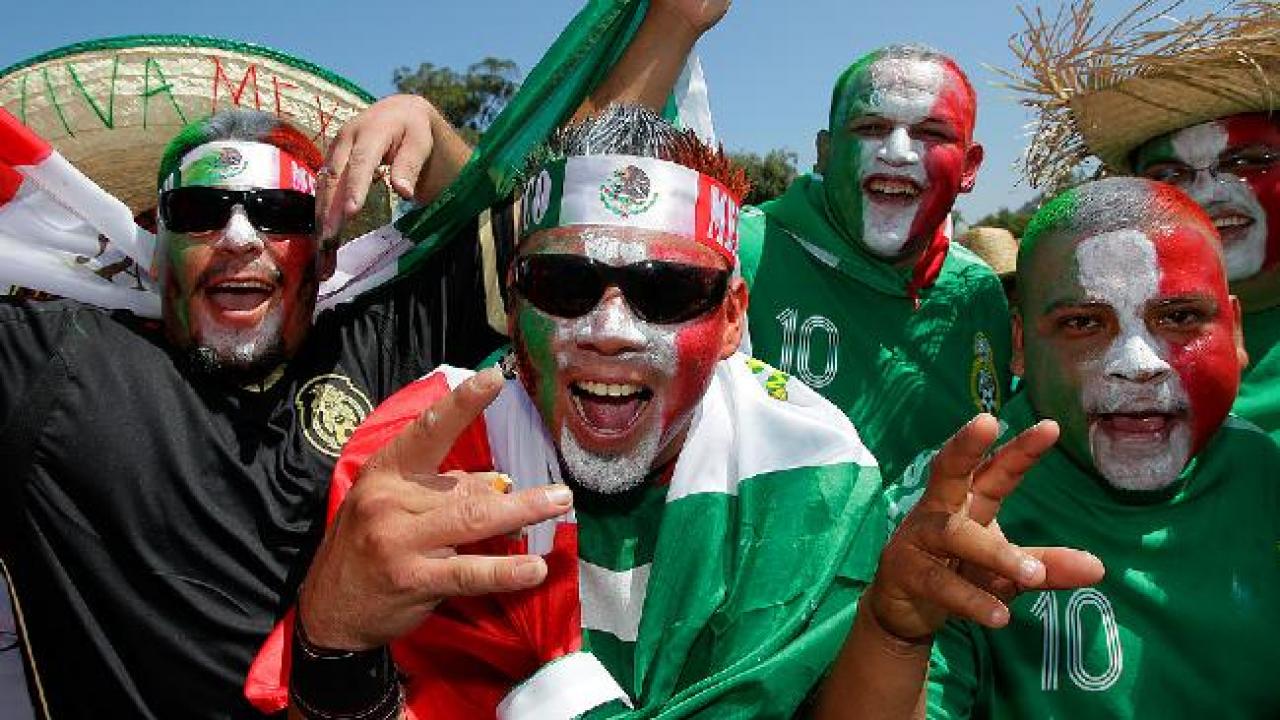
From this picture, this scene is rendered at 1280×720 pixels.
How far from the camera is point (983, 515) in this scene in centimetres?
159

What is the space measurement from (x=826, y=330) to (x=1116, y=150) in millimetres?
964

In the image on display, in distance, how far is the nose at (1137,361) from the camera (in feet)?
6.72

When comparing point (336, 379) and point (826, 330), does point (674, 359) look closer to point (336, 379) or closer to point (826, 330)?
point (336, 379)

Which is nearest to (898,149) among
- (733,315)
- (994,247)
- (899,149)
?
(899,149)

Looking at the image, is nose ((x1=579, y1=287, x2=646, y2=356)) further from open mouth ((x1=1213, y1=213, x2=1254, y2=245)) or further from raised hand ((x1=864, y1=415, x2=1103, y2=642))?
open mouth ((x1=1213, y1=213, x2=1254, y2=245))

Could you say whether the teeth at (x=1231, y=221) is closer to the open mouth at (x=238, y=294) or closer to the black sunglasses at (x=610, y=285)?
the black sunglasses at (x=610, y=285)

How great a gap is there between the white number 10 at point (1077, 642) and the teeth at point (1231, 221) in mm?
1259

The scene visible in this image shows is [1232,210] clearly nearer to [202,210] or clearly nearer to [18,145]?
[202,210]

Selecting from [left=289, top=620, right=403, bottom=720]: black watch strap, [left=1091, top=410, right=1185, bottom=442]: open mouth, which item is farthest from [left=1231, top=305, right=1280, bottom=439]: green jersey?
[left=289, top=620, right=403, bottom=720]: black watch strap

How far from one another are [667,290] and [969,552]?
Result: 74 centimetres

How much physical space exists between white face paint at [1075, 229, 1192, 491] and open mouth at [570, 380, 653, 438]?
879 millimetres

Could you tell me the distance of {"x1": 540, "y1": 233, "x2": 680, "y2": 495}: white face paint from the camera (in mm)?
1943

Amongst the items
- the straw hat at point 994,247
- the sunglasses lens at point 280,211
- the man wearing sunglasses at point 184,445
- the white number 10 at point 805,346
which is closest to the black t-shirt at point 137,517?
→ the man wearing sunglasses at point 184,445

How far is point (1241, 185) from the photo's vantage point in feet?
9.21
